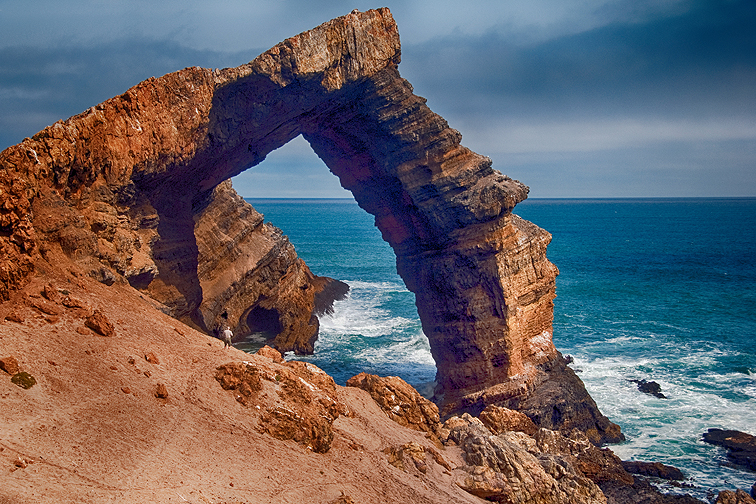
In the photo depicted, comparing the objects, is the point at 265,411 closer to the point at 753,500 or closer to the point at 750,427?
the point at 753,500

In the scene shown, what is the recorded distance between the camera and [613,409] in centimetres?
3011

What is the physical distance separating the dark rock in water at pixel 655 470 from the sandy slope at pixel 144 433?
9.29 metres

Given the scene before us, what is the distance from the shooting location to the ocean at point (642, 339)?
2766 cm

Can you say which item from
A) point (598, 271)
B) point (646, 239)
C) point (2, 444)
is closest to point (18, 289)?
point (2, 444)

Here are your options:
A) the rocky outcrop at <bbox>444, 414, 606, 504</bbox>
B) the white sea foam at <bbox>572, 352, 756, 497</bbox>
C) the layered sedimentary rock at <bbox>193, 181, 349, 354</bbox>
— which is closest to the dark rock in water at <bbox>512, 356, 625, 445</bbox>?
the white sea foam at <bbox>572, 352, 756, 497</bbox>

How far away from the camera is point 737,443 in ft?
84.6

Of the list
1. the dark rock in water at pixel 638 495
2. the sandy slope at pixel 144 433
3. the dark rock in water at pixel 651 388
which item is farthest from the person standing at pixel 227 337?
Answer: the dark rock in water at pixel 651 388

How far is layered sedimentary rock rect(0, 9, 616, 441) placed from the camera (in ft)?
65.0

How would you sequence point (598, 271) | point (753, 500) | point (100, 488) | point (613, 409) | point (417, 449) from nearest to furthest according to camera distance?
point (100, 488) → point (417, 449) → point (753, 500) → point (613, 409) → point (598, 271)

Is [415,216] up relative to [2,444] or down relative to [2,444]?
up

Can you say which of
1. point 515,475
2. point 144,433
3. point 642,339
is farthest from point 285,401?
point 642,339

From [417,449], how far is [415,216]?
13.7 m

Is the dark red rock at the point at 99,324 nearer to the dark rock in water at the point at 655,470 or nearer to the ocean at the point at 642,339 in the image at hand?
the ocean at the point at 642,339

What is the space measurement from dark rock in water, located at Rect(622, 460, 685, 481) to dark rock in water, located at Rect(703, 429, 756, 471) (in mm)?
3449
